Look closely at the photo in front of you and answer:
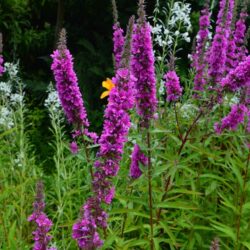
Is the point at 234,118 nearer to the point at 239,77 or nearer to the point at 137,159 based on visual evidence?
the point at 239,77

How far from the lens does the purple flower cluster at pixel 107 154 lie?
2.42m

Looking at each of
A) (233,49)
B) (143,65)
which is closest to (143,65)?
(143,65)

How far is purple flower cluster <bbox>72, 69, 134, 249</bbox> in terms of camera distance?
95.3 inches

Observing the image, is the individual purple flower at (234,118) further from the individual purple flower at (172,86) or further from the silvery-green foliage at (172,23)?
the silvery-green foliage at (172,23)

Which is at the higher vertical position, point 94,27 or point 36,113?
point 94,27

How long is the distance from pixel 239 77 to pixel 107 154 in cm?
112

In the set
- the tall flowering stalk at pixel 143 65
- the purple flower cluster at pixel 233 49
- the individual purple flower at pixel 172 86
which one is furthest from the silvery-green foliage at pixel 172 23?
the tall flowering stalk at pixel 143 65

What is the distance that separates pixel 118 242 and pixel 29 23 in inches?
239

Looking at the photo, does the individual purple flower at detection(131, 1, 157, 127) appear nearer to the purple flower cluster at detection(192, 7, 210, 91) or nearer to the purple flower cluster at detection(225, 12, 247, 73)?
the purple flower cluster at detection(192, 7, 210, 91)

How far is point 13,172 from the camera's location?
16.2 feet

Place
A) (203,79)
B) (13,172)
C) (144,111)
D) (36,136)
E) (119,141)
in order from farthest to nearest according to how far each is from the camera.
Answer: (36,136) < (13,172) < (203,79) < (144,111) < (119,141)

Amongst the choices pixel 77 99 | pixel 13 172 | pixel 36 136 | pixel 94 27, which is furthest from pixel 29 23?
pixel 77 99

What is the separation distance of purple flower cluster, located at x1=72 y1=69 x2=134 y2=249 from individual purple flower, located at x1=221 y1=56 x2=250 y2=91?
2.98ft

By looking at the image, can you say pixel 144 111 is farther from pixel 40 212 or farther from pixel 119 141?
pixel 40 212
